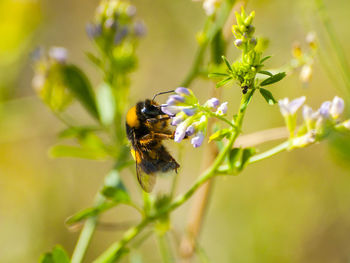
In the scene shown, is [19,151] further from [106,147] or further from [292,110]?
[292,110]

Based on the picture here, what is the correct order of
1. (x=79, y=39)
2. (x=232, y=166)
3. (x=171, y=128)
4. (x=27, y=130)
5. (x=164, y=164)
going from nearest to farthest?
(x=232, y=166), (x=164, y=164), (x=171, y=128), (x=27, y=130), (x=79, y=39)

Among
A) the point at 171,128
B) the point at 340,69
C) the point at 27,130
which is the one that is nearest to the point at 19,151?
the point at 27,130

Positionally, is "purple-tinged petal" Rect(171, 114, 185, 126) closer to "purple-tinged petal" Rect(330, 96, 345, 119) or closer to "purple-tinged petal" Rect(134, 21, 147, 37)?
"purple-tinged petal" Rect(330, 96, 345, 119)

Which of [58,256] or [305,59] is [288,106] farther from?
[58,256]

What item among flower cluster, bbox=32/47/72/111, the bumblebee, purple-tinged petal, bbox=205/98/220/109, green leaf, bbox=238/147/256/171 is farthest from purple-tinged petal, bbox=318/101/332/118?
flower cluster, bbox=32/47/72/111

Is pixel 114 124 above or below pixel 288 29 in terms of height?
above

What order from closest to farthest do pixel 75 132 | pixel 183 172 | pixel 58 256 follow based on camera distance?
pixel 58 256 → pixel 75 132 → pixel 183 172

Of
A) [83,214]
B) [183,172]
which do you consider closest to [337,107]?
[83,214]

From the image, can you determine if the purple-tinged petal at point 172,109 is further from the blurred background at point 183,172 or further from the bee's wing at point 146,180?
the blurred background at point 183,172
